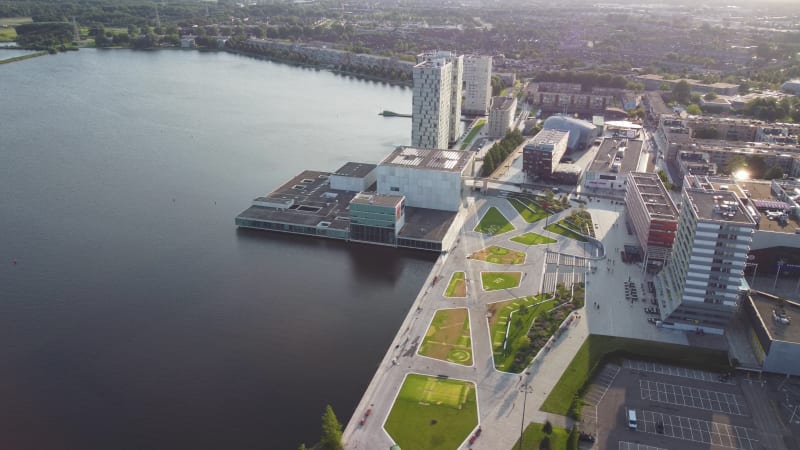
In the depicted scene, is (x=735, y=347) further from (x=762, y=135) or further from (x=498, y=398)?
(x=762, y=135)

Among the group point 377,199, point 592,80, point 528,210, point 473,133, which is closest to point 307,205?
point 377,199

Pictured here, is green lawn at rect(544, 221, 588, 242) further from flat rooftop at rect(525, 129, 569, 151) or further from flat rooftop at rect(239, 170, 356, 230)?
flat rooftop at rect(239, 170, 356, 230)

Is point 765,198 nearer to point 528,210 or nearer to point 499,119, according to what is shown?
point 528,210

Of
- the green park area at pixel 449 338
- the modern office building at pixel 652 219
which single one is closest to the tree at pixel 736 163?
the modern office building at pixel 652 219

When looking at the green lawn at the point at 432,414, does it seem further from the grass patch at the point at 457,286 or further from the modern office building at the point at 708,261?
the modern office building at the point at 708,261

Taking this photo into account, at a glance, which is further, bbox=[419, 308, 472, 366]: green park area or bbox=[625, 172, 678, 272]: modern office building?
bbox=[625, 172, 678, 272]: modern office building

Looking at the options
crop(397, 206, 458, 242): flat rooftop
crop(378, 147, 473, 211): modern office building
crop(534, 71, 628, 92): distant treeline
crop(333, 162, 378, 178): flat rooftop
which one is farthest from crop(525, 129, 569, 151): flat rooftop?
crop(534, 71, 628, 92): distant treeline

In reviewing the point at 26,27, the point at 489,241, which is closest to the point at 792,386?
the point at 489,241

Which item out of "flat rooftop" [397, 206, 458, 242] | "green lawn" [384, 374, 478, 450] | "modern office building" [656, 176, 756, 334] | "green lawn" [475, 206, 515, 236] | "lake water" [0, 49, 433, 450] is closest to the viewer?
"green lawn" [384, 374, 478, 450]
